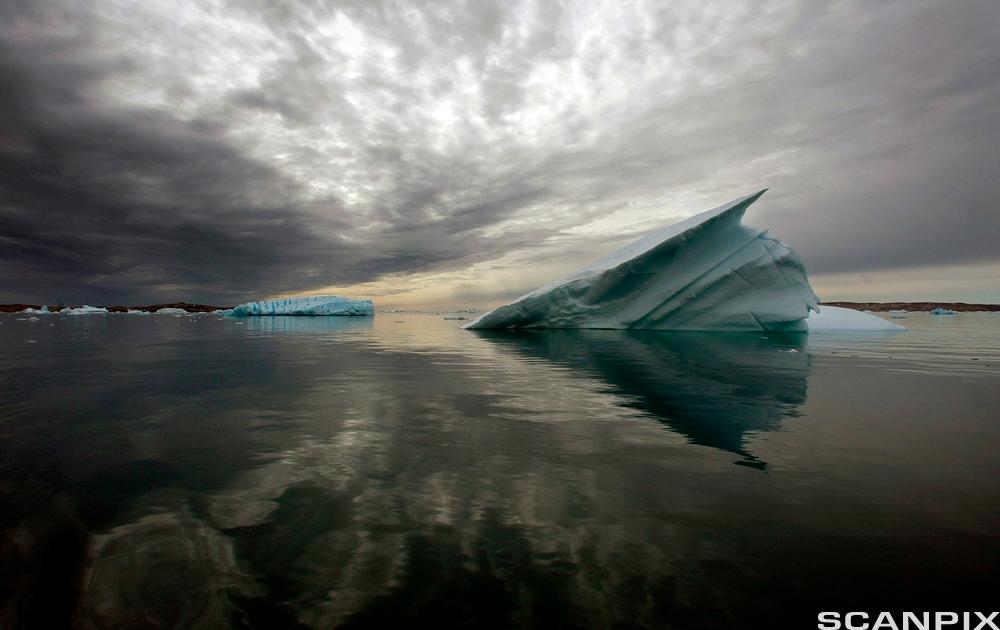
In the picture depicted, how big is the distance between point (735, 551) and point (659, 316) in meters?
19.5

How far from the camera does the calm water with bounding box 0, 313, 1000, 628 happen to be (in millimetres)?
1766

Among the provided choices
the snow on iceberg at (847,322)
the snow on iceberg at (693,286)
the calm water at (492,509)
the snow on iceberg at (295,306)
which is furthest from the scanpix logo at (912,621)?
the snow on iceberg at (295,306)

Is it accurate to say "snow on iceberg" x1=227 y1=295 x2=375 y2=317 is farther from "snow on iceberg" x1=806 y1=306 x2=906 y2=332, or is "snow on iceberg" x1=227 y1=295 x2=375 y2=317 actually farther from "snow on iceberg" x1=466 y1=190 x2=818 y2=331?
"snow on iceberg" x1=806 y1=306 x2=906 y2=332

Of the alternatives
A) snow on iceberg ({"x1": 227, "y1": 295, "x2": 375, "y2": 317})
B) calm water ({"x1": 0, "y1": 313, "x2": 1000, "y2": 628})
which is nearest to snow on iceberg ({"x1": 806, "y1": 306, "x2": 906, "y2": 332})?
calm water ({"x1": 0, "y1": 313, "x2": 1000, "y2": 628})

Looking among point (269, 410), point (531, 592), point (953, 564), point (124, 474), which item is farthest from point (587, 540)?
point (269, 410)

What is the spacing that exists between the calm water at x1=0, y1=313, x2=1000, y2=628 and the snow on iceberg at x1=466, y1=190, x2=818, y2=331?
42.7ft

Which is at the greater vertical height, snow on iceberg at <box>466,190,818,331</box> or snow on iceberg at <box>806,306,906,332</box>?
Answer: snow on iceberg at <box>466,190,818,331</box>

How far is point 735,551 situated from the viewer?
2100mm

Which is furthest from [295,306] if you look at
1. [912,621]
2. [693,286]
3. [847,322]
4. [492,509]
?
[912,621]

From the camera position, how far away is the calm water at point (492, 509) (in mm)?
1766

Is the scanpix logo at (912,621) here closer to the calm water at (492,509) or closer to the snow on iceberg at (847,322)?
the calm water at (492,509)

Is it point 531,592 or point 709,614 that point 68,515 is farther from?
point 709,614

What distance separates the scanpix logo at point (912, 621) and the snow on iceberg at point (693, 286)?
15.8 meters

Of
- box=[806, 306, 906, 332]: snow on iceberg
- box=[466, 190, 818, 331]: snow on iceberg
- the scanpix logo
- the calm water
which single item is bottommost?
the scanpix logo
